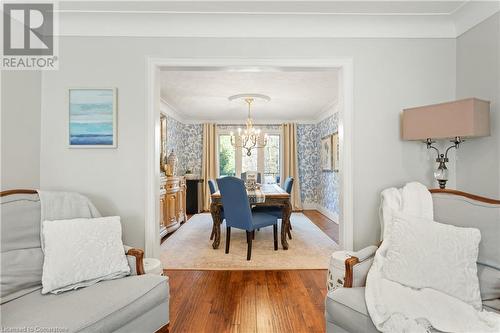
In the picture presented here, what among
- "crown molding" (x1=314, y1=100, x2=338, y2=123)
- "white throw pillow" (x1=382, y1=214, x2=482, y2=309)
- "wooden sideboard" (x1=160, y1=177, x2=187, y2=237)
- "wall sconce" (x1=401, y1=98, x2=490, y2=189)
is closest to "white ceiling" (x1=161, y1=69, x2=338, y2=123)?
"crown molding" (x1=314, y1=100, x2=338, y2=123)

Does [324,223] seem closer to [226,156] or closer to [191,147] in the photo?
[226,156]

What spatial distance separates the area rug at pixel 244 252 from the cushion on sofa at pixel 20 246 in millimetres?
1496

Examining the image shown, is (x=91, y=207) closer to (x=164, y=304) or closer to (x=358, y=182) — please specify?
(x=164, y=304)

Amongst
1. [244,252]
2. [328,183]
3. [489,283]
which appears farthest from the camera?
[328,183]

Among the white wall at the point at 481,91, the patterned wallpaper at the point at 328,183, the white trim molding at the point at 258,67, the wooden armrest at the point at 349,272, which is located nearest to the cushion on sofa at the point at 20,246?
the white trim molding at the point at 258,67

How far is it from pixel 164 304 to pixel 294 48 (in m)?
2.23

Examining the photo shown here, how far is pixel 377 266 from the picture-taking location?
1654mm

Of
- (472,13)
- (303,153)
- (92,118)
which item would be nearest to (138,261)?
(92,118)

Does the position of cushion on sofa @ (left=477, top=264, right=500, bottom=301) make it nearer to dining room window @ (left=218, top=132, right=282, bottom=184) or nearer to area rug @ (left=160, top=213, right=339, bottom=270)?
area rug @ (left=160, top=213, right=339, bottom=270)

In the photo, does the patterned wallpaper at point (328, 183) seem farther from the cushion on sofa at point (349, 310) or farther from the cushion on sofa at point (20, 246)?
the cushion on sofa at point (20, 246)

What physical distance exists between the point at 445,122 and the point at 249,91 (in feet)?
9.92

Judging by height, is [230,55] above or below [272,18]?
below

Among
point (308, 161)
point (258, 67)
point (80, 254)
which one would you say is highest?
point (258, 67)

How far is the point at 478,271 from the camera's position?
156 cm
